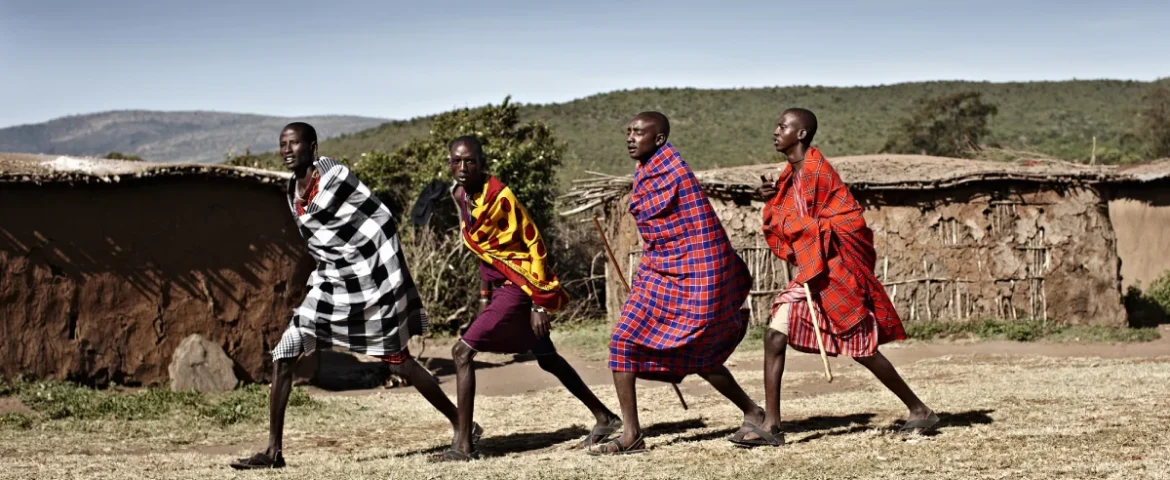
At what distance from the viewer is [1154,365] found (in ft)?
32.8

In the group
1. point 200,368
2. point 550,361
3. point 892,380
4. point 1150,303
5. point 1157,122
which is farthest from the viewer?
point 1157,122

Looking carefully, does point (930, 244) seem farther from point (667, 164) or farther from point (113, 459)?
point (113, 459)

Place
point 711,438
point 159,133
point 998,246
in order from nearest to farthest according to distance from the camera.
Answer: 1. point 711,438
2. point 998,246
3. point 159,133

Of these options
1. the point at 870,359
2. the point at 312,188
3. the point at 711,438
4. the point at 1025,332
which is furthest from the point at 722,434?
the point at 1025,332

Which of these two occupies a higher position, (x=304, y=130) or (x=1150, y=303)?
(x=304, y=130)

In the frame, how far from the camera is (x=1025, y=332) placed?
43.3 ft

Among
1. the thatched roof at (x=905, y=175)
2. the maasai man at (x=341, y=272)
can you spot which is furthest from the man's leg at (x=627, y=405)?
the thatched roof at (x=905, y=175)

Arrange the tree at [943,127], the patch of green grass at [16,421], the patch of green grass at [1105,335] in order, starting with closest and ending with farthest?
the patch of green grass at [16,421]
the patch of green grass at [1105,335]
the tree at [943,127]

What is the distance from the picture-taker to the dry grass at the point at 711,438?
19.5ft

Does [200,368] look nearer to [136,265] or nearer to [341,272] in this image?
[136,265]

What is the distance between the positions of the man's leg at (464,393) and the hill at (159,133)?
492 feet

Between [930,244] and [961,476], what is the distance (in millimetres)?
8686

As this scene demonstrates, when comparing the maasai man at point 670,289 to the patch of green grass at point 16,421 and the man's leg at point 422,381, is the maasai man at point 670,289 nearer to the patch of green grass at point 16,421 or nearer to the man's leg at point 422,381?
the man's leg at point 422,381

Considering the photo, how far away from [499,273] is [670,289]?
2.98 ft
